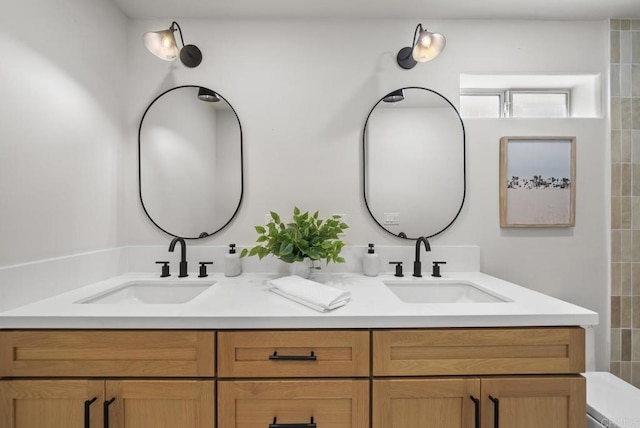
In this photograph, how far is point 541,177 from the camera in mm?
1666

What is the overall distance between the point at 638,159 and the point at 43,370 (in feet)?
9.64

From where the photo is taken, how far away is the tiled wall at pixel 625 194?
166cm

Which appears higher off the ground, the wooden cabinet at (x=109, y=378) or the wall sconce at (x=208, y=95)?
the wall sconce at (x=208, y=95)

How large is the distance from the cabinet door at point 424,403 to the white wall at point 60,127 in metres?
1.43

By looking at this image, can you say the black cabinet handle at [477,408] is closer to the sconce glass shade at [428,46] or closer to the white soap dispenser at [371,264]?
the white soap dispenser at [371,264]

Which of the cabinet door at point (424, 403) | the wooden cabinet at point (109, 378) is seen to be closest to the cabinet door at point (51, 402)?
the wooden cabinet at point (109, 378)

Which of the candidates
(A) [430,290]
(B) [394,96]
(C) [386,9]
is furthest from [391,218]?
(C) [386,9]

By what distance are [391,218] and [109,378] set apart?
141cm

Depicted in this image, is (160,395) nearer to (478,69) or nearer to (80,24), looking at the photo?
(80,24)

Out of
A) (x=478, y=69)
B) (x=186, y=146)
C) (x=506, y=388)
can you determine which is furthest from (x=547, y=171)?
(x=186, y=146)

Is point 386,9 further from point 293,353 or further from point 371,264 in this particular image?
point 293,353

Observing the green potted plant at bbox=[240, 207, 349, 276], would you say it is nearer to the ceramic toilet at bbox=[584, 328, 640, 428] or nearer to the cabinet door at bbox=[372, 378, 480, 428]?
the cabinet door at bbox=[372, 378, 480, 428]

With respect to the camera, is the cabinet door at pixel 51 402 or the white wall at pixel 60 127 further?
the white wall at pixel 60 127

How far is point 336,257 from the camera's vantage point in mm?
1459
